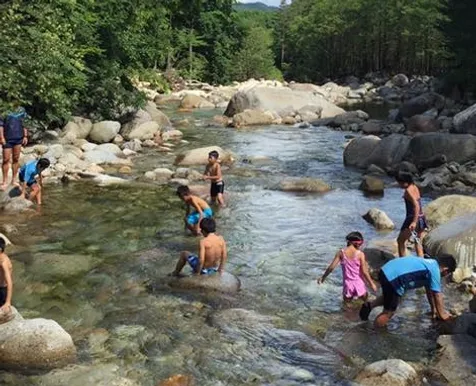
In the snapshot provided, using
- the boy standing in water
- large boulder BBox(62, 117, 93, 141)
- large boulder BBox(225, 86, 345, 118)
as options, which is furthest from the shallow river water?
large boulder BBox(225, 86, 345, 118)

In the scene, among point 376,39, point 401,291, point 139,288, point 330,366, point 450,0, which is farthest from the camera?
point 376,39

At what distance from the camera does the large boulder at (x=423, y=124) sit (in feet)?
90.2

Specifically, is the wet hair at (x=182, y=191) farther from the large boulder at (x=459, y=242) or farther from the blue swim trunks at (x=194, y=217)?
the large boulder at (x=459, y=242)

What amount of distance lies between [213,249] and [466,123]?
17064 mm

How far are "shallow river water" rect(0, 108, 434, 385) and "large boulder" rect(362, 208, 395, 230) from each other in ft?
0.66

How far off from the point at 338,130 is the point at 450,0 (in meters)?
14.7

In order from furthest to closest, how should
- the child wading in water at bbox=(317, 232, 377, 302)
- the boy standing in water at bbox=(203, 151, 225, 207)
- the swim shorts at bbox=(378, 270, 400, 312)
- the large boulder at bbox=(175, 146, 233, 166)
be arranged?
the large boulder at bbox=(175, 146, 233, 166) → the boy standing in water at bbox=(203, 151, 225, 207) → the child wading in water at bbox=(317, 232, 377, 302) → the swim shorts at bbox=(378, 270, 400, 312)

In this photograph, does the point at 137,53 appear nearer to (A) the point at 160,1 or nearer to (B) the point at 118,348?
(A) the point at 160,1

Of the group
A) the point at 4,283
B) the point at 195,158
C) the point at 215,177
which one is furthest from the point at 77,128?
the point at 4,283

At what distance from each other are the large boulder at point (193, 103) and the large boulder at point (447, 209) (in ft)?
93.4

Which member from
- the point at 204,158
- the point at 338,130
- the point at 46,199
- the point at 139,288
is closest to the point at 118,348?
the point at 139,288

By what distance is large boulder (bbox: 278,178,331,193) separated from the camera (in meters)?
17.2

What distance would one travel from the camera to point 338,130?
3091cm

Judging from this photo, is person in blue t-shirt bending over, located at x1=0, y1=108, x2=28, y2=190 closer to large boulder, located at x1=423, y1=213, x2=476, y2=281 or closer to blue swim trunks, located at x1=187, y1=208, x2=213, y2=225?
blue swim trunks, located at x1=187, y1=208, x2=213, y2=225
